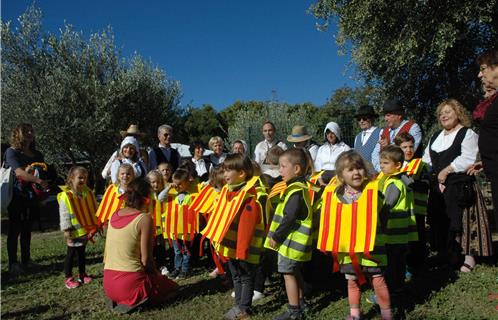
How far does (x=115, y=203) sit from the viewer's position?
5.94 m

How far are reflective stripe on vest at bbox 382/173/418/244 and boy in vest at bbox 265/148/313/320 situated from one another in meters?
0.76

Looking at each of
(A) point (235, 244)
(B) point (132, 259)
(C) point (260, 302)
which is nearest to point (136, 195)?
(B) point (132, 259)

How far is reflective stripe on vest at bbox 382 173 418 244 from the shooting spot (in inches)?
160

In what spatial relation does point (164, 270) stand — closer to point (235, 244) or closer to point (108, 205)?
point (108, 205)

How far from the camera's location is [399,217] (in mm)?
4156

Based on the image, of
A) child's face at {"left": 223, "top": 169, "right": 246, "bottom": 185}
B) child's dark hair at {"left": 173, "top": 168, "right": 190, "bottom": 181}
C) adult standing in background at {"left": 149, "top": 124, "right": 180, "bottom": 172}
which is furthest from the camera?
adult standing in background at {"left": 149, "top": 124, "right": 180, "bottom": 172}

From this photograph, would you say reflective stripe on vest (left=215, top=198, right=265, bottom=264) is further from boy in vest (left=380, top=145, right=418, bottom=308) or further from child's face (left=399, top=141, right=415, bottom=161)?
child's face (left=399, top=141, right=415, bottom=161)

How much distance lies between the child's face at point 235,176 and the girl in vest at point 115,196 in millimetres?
1996

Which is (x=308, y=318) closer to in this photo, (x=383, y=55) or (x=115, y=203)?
(x=115, y=203)

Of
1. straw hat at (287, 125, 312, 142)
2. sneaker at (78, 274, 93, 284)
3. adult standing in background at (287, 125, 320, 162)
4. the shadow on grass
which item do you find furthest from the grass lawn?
straw hat at (287, 125, 312, 142)

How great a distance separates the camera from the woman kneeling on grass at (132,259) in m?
4.62

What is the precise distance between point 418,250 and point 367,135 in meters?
1.82

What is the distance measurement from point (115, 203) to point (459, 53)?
35.7 feet

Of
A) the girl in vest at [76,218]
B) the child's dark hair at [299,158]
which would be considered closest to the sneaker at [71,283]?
the girl in vest at [76,218]
